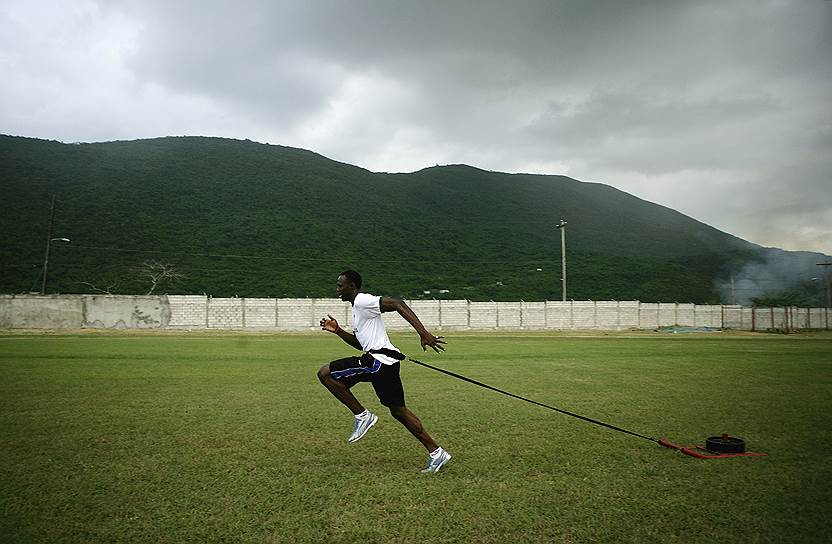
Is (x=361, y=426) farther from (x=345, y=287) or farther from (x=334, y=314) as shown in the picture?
(x=334, y=314)

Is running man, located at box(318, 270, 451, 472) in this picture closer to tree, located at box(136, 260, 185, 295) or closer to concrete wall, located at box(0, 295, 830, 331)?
concrete wall, located at box(0, 295, 830, 331)

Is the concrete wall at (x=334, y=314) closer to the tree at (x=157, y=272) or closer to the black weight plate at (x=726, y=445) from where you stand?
the tree at (x=157, y=272)

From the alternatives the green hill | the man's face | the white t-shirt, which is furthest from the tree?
the white t-shirt

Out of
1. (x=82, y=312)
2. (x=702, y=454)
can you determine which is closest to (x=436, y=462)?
(x=702, y=454)

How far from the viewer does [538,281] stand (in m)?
94.1

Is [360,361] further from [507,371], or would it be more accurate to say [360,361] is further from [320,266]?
[320,266]

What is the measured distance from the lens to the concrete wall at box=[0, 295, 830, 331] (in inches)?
1703

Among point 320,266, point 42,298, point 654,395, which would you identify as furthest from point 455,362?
point 320,266

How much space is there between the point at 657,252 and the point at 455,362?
133148 mm

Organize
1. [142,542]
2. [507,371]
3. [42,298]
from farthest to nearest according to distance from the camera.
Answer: [42,298] < [507,371] < [142,542]

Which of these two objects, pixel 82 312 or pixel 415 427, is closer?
pixel 415 427

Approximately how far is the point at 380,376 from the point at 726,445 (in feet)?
13.7

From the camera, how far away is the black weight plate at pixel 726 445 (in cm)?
662

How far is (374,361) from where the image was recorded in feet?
21.5
